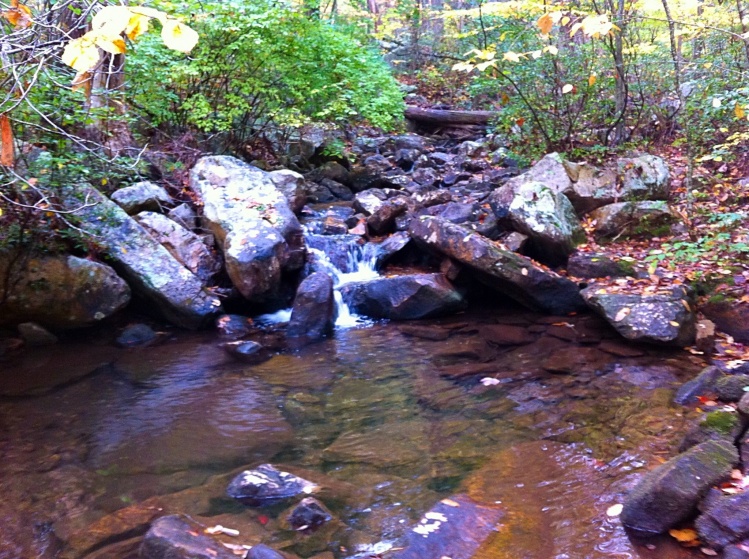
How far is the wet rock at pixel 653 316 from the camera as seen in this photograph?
246 inches

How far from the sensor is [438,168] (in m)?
14.4

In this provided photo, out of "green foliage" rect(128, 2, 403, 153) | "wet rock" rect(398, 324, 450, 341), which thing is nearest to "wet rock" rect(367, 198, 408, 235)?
"green foliage" rect(128, 2, 403, 153)

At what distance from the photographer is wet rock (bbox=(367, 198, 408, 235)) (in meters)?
10.2

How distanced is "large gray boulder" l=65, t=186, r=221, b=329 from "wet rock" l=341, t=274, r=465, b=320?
7.04ft

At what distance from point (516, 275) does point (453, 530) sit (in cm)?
478

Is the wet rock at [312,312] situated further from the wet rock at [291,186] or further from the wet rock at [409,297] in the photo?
the wet rock at [291,186]

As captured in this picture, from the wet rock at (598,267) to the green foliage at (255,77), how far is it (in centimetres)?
469

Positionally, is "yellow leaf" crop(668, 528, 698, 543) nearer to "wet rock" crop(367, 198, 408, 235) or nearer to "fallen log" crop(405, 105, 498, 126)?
"wet rock" crop(367, 198, 408, 235)

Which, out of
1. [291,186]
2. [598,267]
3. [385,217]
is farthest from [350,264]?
[598,267]

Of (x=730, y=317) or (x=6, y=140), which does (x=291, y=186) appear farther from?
(x=730, y=317)

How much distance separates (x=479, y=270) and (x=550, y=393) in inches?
106

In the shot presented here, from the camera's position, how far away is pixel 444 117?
1742 cm

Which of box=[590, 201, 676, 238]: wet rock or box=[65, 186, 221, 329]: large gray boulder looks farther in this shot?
box=[590, 201, 676, 238]: wet rock

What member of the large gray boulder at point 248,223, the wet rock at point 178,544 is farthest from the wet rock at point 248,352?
the wet rock at point 178,544
